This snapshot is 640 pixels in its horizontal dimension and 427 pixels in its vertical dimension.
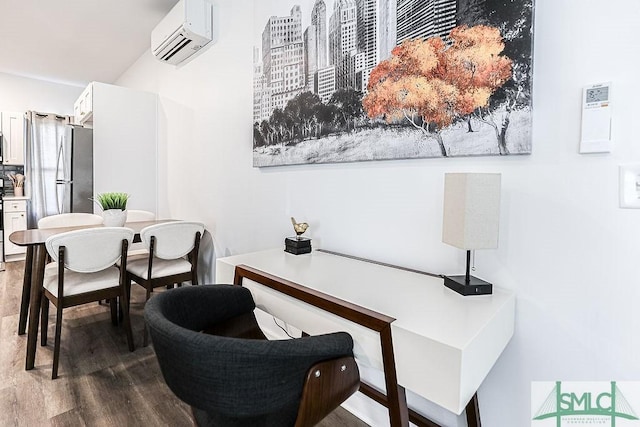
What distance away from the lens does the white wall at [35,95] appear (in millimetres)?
5078

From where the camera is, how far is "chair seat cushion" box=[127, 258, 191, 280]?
246 cm

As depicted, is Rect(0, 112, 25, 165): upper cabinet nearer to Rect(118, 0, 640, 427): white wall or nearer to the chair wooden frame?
the chair wooden frame

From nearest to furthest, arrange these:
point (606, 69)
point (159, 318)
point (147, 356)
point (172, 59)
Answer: point (159, 318) < point (606, 69) < point (147, 356) < point (172, 59)

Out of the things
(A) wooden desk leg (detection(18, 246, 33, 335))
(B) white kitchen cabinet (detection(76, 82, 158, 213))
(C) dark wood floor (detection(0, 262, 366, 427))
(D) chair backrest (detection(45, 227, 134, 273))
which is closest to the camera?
(C) dark wood floor (detection(0, 262, 366, 427))

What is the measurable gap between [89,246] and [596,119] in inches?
99.4

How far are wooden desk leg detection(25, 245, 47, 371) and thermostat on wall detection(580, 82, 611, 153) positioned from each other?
279 centimetres

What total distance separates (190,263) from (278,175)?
1130mm

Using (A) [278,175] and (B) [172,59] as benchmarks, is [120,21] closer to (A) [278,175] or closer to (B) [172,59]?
(B) [172,59]

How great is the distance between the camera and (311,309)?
115cm

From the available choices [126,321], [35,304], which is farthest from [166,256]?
[35,304]

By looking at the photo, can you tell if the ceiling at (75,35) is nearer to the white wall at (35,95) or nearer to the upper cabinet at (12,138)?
the white wall at (35,95)

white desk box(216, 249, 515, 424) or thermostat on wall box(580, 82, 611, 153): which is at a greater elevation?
thermostat on wall box(580, 82, 611, 153)

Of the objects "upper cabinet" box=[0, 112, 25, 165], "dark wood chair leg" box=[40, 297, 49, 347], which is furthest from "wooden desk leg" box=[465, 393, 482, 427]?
"upper cabinet" box=[0, 112, 25, 165]

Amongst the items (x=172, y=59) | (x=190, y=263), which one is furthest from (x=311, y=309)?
(x=172, y=59)
